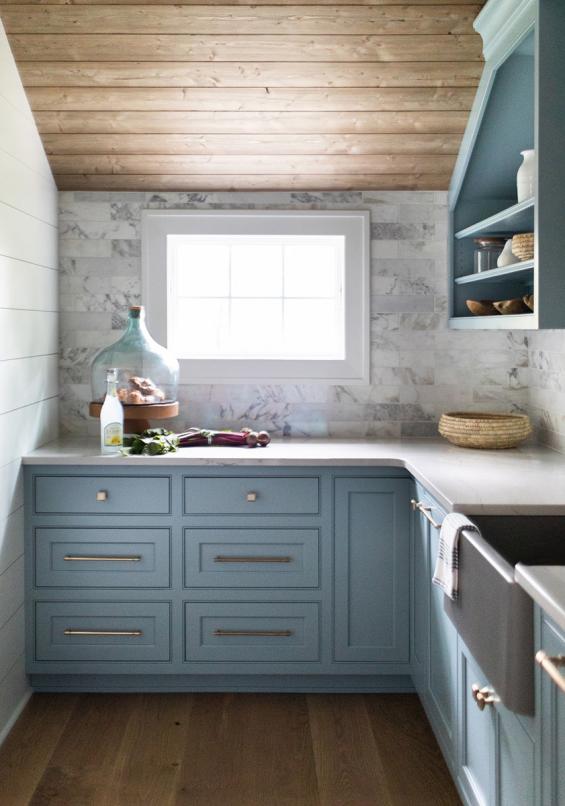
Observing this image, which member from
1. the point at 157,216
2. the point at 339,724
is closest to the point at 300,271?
the point at 157,216

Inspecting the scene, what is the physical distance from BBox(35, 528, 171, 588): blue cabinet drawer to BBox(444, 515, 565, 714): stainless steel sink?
1376mm

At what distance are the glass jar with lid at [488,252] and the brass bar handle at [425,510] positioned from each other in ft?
3.22

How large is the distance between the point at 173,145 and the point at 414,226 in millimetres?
1108

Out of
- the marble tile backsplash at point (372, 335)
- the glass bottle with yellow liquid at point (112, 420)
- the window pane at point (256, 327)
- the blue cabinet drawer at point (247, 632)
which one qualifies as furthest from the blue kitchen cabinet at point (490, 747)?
the window pane at point (256, 327)

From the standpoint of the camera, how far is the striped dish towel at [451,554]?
216 centimetres

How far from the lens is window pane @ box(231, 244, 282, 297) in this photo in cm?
402

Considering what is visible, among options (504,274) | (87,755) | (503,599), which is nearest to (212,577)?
(87,755)

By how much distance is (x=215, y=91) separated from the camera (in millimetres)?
3312

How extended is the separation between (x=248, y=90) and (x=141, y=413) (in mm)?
1332

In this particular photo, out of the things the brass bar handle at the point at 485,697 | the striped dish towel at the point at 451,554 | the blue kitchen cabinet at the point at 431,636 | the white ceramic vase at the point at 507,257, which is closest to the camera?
the brass bar handle at the point at 485,697

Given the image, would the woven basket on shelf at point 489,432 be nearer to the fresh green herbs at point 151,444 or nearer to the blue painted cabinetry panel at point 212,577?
the blue painted cabinetry panel at point 212,577

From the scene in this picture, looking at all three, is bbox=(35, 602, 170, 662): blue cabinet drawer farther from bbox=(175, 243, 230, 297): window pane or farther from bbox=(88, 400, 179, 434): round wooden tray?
bbox=(175, 243, 230, 297): window pane

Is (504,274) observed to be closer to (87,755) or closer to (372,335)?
(372,335)

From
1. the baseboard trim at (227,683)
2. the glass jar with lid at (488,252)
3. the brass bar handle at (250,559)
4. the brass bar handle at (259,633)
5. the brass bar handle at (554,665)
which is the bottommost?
the baseboard trim at (227,683)
